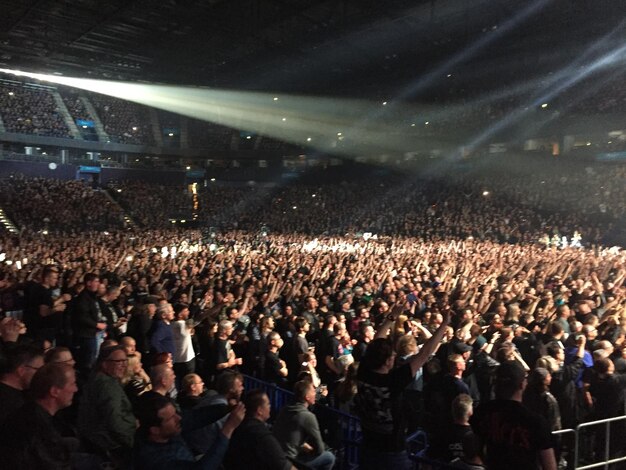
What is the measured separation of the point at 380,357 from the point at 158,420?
4.50 feet

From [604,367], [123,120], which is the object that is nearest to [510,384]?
[604,367]

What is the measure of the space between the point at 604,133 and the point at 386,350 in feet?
94.4

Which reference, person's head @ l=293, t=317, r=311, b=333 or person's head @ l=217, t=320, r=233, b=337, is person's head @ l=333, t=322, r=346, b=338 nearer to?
person's head @ l=293, t=317, r=311, b=333

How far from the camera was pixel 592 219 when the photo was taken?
77.5ft

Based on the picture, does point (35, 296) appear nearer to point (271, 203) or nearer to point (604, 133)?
point (604, 133)

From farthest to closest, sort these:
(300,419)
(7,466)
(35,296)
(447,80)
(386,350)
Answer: (447,80) → (35,296) → (300,419) → (386,350) → (7,466)

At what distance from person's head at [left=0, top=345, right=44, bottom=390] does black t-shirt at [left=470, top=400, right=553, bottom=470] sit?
2612mm

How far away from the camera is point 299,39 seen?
70.8 ft

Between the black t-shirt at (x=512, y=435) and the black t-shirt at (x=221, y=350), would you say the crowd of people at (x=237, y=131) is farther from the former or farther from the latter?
the black t-shirt at (x=512, y=435)

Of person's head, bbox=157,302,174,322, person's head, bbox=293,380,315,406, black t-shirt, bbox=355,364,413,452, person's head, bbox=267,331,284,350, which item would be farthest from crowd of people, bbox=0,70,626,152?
black t-shirt, bbox=355,364,413,452

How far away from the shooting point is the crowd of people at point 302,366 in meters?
2.72

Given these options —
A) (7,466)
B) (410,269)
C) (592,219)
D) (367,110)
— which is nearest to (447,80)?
(367,110)

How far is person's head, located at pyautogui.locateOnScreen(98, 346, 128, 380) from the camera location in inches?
140

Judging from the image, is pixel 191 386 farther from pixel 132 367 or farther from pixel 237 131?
pixel 237 131
